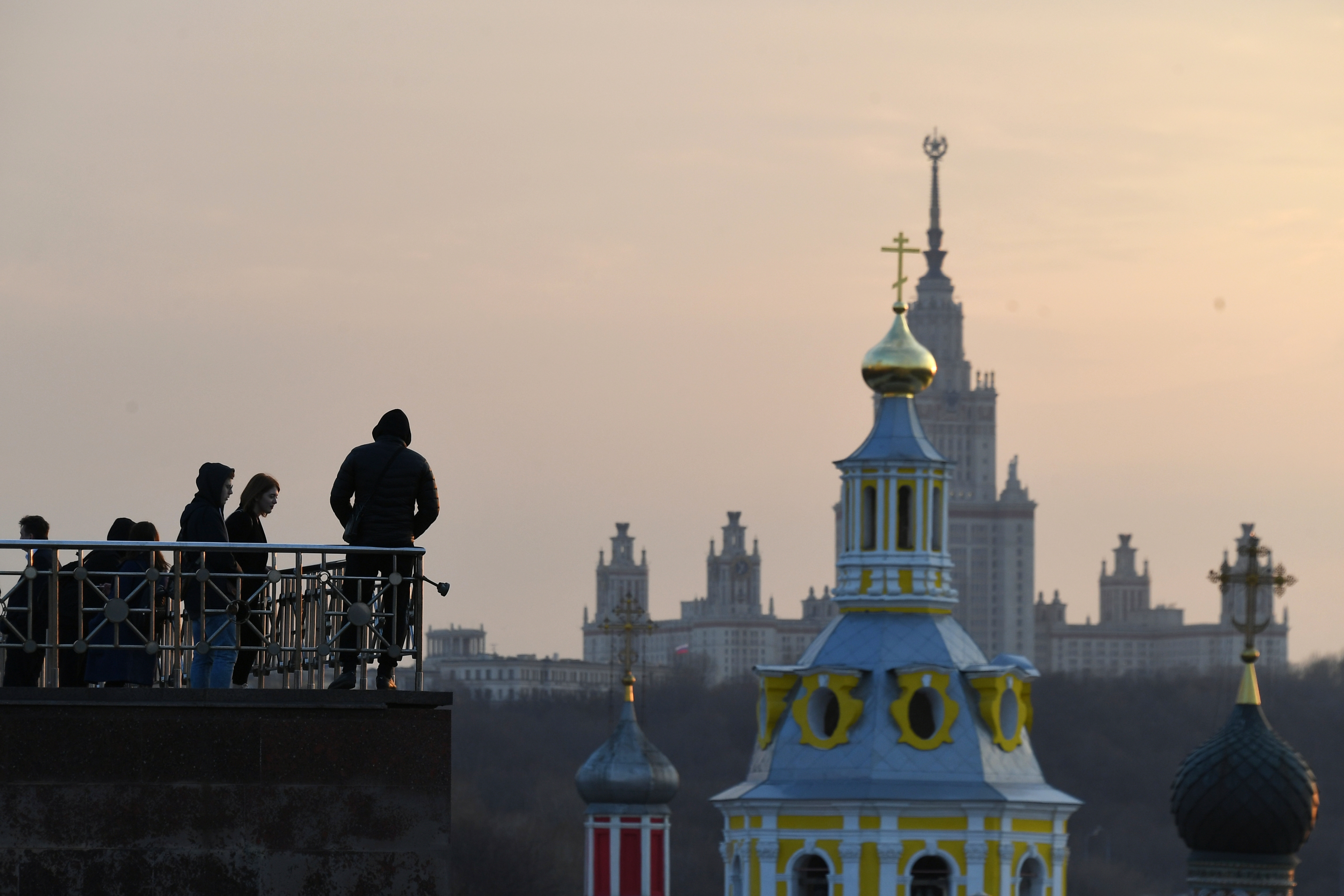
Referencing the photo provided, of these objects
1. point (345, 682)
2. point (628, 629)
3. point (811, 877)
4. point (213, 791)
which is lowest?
point (811, 877)

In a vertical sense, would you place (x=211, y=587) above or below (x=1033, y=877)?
above

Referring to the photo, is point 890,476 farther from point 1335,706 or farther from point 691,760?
point 1335,706

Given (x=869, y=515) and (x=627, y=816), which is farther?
(x=627, y=816)

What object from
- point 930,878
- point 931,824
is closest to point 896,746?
point 931,824

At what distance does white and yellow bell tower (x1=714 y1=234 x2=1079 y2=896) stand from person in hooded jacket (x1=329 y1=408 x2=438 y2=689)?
46.0m

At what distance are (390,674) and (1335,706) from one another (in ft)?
521

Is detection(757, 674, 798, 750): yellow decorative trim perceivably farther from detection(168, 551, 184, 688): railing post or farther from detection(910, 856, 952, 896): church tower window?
detection(168, 551, 184, 688): railing post

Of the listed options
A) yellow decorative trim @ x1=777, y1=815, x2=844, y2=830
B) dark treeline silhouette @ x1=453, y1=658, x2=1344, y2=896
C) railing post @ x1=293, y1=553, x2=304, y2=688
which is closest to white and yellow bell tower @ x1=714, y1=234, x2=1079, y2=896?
yellow decorative trim @ x1=777, y1=815, x2=844, y2=830

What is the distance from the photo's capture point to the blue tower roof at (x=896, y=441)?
68188mm

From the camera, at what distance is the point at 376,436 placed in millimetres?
18594

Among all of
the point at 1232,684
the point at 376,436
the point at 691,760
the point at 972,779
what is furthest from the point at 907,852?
the point at 1232,684

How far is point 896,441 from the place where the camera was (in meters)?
68.1

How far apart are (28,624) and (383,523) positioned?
1.94 meters

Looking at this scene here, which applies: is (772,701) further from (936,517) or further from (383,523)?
(383,523)
